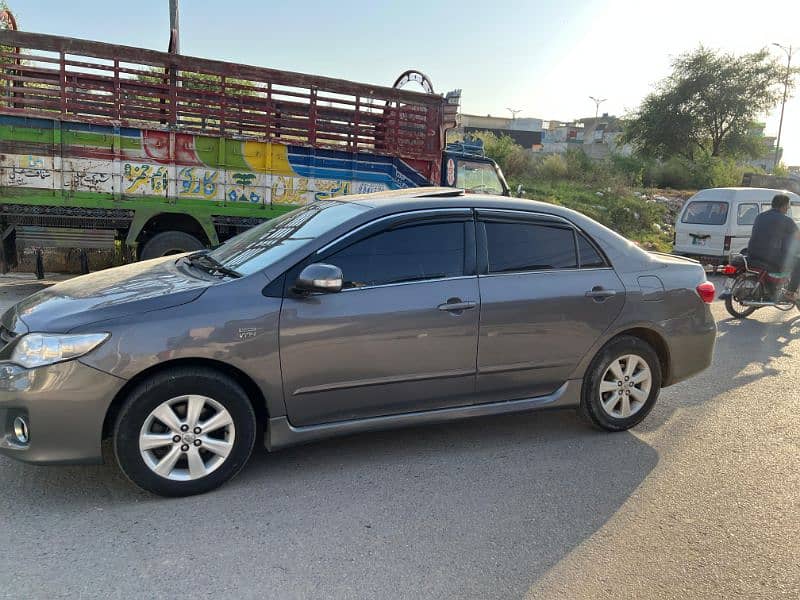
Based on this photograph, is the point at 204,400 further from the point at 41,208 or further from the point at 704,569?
the point at 41,208

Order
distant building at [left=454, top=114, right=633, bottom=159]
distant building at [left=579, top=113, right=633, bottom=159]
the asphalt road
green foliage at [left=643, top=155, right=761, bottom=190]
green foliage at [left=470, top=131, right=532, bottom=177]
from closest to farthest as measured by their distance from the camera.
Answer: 1. the asphalt road
2. green foliage at [left=470, top=131, right=532, bottom=177]
3. green foliage at [left=643, top=155, right=761, bottom=190]
4. distant building at [left=579, top=113, right=633, bottom=159]
5. distant building at [left=454, top=114, right=633, bottom=159]

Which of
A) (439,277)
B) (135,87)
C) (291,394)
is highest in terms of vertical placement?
(135,87)

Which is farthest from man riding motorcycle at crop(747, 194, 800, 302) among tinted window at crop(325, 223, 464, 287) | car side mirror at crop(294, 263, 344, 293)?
car side mirror at crop(294, 263, 344, 293)

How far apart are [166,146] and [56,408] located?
6.18 m

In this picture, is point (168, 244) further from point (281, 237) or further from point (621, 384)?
point (621, 384)

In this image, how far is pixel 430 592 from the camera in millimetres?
2715

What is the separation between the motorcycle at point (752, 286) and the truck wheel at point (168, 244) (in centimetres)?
741

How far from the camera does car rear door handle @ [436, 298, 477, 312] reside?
12.6ft

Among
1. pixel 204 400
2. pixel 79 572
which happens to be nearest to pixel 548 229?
pixel 204 400

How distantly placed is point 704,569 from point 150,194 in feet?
25.5

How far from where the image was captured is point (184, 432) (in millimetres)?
3338

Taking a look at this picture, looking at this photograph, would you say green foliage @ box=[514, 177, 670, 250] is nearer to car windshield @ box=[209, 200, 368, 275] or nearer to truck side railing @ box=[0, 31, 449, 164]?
truck side railing @ box=[0, 31, 449, 164]

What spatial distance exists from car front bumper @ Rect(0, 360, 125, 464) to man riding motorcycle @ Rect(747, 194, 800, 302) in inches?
336

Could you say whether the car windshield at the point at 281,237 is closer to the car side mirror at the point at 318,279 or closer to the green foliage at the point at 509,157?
the car side mirror at the point at 318,279
